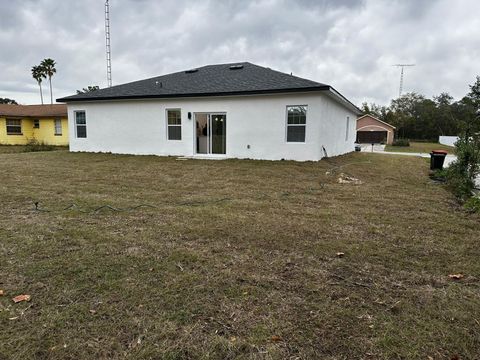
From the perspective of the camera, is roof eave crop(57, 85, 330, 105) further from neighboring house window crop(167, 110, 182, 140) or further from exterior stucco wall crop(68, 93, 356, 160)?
neighboring house window crop(167, 110, 182, 140)

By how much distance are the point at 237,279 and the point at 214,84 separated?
12.9 metres

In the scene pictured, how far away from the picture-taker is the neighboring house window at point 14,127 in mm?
25266

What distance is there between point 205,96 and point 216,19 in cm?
445

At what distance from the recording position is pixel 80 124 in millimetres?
16953

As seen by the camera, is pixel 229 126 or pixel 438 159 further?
pixel 229 126

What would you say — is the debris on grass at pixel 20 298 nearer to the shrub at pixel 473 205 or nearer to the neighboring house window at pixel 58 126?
the shrub at pixel 473 205

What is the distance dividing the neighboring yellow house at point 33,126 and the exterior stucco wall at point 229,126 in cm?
949

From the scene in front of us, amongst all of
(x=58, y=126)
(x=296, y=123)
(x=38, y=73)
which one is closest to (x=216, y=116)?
(x=296, y=123)

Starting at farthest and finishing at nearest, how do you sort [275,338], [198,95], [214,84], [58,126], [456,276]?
[58,126] → [214,84] → [198,95] → [456,276] → [275,338]

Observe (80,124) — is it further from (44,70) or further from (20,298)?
(44,70)

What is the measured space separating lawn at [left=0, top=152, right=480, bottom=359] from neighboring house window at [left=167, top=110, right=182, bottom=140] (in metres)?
8.77

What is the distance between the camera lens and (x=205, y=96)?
13.9 m

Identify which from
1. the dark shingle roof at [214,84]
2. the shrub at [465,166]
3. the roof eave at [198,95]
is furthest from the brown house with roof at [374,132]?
the shrub at [465,166]

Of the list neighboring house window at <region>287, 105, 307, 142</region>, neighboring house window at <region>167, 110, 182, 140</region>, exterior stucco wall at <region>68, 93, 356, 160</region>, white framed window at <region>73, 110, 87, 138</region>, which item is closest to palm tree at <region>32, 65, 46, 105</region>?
exterior stucco wall at <region>68, 93, 356, 160</region>
